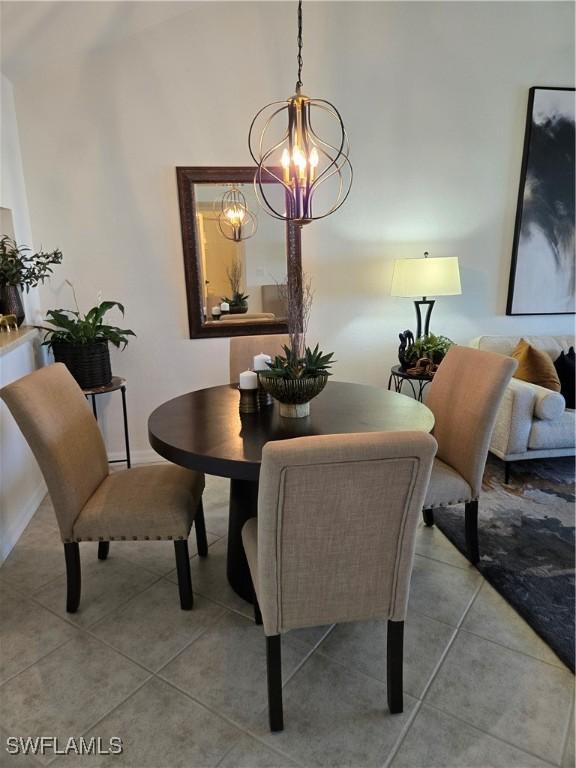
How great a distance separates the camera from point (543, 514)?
2598mm

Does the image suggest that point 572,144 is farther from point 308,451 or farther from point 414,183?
point 308,451

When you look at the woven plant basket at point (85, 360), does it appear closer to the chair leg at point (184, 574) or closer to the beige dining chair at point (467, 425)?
the chair leg at point (184, 574)

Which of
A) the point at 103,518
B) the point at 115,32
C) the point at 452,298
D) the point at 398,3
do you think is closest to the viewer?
the point at 103,518

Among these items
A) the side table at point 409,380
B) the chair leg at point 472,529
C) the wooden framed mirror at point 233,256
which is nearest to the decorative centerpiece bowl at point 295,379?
the chair leg at point 472,529

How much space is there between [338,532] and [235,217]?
2.54 m

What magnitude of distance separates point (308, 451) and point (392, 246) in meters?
2.80

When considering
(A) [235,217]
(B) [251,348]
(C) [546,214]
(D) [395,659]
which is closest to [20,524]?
(B) [251,348]

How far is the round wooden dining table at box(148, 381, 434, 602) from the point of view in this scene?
1521mm

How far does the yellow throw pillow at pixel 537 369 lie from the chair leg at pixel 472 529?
1485 mm

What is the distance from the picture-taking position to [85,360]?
278cm

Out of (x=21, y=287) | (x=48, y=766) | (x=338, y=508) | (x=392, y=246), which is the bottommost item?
(x=48, y=766)

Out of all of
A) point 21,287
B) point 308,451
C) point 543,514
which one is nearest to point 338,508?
point 308,451

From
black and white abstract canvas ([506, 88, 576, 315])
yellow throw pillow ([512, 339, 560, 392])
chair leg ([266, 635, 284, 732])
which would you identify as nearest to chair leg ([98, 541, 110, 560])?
chair leg ([266, 635, 284, 732])

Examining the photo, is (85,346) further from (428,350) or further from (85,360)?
(428,350)
